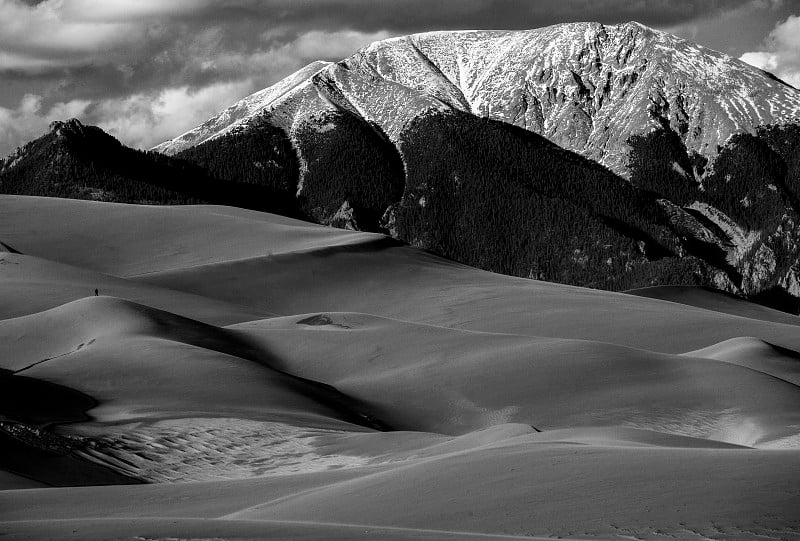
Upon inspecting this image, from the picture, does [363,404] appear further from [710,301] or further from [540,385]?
[710,301]

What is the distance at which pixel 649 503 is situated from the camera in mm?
16312

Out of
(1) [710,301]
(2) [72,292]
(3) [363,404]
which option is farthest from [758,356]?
(1) [710,301]

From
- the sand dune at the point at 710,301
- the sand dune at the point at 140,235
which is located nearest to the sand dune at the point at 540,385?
the sand dune at the point at 140,235

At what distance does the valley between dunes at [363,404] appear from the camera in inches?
658

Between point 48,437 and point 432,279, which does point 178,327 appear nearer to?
point 48,437

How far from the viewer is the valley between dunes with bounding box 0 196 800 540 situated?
54.8 feet

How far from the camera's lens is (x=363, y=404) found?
44.4 meters

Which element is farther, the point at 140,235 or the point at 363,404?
the point at 140,235

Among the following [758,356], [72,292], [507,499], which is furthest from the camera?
[72,292]

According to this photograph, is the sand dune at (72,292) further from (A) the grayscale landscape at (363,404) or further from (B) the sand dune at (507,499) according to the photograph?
(B) the sand dune at (507,499)

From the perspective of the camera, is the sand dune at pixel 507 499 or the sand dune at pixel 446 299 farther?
the sand dune at pixel 446 299

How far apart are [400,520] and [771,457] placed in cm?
655

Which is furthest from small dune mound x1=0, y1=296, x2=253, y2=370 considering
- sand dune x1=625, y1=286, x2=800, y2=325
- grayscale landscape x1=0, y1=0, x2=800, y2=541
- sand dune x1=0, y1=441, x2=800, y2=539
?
sand dune x1=625, y1=286, x2=800, y2=325

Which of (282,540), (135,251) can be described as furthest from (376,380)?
(135,251)
